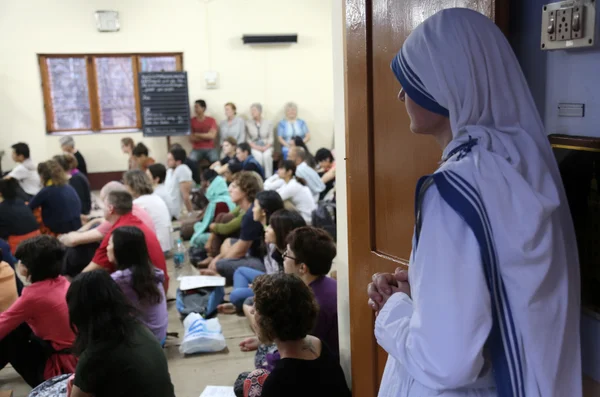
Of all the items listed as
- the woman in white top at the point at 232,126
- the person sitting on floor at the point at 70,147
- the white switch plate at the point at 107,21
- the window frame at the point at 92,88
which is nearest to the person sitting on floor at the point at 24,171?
the person sitting on floor at the point at 70,147

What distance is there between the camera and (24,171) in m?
7.09

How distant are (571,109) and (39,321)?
276 cm

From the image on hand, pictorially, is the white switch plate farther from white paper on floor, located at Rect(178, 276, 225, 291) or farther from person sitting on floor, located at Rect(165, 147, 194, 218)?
white paper on floor, located at Rect(178, 276, 225, 291)

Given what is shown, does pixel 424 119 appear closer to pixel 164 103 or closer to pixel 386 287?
pixel 386 287

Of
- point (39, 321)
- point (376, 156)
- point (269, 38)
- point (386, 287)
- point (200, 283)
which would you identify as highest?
point (269, 38)

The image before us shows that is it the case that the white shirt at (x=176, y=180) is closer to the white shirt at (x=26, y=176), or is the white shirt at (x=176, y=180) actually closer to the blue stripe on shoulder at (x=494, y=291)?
the white shirt at (x=26, y=176)

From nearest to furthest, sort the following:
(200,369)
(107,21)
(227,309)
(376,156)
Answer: (376,156) → (200,369) → (227,309) → (107,21)

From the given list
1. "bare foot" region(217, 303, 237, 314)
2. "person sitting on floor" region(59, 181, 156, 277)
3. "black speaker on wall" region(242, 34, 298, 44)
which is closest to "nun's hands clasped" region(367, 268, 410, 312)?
"bare foot" region(217, 303, 237, 314)

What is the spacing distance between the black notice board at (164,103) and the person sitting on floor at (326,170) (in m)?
3.26

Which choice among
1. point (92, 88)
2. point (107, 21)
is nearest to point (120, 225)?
point (92, 88)

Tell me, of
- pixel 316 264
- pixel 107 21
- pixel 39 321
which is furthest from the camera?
pixel 107 21

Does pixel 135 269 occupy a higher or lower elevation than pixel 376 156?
lower

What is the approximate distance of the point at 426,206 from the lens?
109cm

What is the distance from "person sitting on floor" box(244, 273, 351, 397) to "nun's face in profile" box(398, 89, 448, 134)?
120 centimetres
